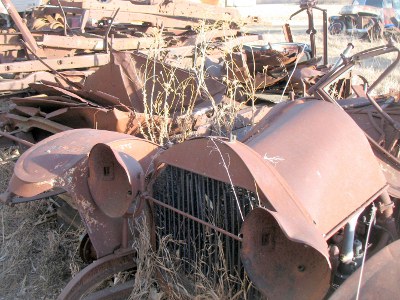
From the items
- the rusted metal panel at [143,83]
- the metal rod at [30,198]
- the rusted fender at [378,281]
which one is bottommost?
the metal rod at [30,198]

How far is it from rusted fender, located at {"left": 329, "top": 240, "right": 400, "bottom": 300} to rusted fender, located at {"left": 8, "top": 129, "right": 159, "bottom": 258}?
1059mm

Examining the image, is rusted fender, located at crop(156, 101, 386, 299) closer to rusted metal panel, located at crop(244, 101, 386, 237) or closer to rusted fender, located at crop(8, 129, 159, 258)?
rusted metal panel, located at crop(244, 101, 386, 237)

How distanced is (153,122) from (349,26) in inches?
640

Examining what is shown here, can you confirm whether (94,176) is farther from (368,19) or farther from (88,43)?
(368,19)

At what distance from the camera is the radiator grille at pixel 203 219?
2.04m

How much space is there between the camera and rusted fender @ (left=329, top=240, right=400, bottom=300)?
1.54 meters

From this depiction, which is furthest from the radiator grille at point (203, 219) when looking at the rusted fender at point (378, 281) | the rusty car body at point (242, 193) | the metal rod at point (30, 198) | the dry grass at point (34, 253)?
the dry grass at point (34, 253)

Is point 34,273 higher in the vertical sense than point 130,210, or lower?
lower

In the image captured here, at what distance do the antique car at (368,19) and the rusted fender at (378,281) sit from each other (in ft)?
50.1

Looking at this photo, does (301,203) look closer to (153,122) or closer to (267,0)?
(153,122)

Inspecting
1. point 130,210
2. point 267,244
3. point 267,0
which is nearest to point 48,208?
point 130,210

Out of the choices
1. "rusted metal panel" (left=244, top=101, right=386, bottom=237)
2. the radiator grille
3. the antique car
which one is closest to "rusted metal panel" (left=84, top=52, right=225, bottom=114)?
the radiator grille

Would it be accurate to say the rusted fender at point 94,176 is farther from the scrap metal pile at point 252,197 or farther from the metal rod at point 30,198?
the metal rod at point 30,198

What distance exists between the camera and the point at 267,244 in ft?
5.67
